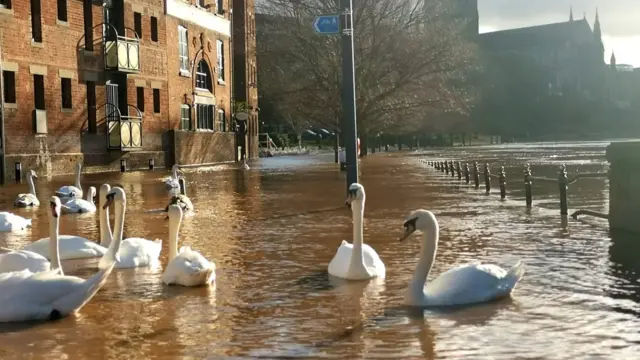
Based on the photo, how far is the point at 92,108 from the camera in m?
41.8

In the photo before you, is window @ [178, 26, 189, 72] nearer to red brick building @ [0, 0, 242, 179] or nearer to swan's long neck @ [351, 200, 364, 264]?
red brick building @ [0, 0, 242, 179]

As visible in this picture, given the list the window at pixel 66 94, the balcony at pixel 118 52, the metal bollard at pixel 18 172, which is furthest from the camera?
the balcony at pixel 118 52

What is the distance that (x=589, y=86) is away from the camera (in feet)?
535

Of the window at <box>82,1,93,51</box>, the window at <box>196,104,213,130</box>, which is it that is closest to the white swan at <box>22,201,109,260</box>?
the window at <box>82,1,93,51</box>

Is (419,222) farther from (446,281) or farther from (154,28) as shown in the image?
(154,28)

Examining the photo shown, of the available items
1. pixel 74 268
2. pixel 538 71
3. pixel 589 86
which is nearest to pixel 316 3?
pixel 74 268

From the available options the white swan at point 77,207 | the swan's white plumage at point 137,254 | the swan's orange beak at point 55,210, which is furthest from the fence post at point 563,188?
the swan's orange beak at point 55,210

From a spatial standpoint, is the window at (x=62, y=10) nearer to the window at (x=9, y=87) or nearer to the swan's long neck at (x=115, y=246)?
the window at (x=9, y=87)

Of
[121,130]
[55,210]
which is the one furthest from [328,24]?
[121,130]

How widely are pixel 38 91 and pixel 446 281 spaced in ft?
105

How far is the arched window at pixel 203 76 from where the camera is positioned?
55.2 m

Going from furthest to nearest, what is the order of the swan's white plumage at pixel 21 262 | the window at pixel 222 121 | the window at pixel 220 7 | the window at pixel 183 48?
the window at pixel 222 121
the window at pixel 220 7
the window at pixel 183 48
the swan's white plumage at pixel 21 262

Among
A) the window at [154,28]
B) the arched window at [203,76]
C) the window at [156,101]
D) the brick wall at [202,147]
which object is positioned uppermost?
the window at [154,28]

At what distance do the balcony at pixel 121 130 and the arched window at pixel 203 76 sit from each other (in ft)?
37.9
